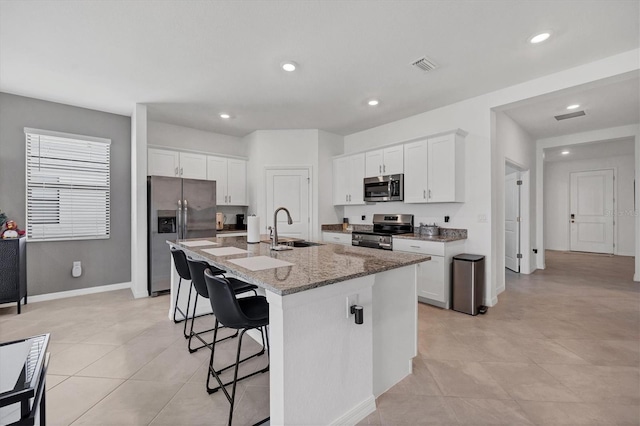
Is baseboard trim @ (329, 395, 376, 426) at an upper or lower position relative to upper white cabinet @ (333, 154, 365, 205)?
lower

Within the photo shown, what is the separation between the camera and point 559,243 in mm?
7992

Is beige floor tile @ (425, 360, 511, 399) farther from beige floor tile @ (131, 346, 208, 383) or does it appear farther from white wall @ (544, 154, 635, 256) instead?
white wall @ (544, 154, 635, 256)

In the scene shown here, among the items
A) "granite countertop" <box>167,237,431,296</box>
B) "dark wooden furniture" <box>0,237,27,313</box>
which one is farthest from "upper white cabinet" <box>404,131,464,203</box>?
"dark wooden furniture" <box>0,237,27,313</box>

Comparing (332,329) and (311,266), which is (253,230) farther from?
(332,329)

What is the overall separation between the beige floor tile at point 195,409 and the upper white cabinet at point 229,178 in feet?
11.6

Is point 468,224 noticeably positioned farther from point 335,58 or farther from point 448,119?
point 335,58

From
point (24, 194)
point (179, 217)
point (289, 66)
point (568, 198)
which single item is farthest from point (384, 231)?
point (568, 198)

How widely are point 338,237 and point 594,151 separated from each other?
6575 mm

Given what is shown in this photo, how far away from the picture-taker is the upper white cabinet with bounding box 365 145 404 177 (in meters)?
4.30

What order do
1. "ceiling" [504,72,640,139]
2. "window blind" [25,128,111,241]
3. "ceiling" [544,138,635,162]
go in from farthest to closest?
"ceiling" [544,138,635,162] → "window blind" [25,128,111,241] → "ceiling" [504,72,640,139]

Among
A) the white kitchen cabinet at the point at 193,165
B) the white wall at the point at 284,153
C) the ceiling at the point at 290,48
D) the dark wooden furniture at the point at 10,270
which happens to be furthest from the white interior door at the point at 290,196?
the dark wooden furniture at the point at 10,270

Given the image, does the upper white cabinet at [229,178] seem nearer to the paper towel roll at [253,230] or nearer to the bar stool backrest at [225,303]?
the paper towel roll at [253,230]

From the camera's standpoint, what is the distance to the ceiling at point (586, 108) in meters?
3.36

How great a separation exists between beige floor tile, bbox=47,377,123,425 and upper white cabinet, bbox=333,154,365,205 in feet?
13.0
